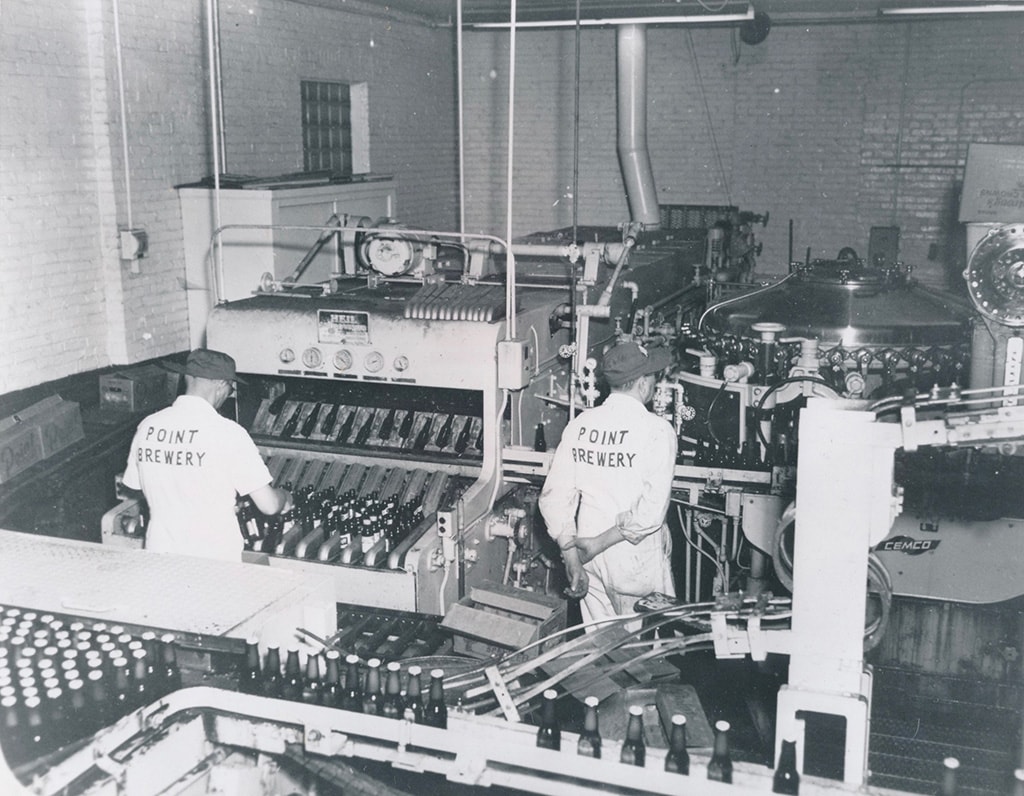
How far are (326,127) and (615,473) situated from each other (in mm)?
6868

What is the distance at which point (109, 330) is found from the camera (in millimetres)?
6695

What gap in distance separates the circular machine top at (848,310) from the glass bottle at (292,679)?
3.57 metres

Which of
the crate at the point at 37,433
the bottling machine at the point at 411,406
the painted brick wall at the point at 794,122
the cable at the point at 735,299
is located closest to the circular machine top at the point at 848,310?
the cable at the point at 735,299

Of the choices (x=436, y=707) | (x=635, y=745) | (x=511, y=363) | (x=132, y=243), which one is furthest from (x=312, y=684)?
(x=132, y=243)

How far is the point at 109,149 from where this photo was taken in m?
6.44

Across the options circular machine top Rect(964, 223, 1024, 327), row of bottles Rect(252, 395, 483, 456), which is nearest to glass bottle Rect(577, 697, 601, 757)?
circular machine top Rect(964, 223, 1024, 327)

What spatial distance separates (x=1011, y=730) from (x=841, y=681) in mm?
2155

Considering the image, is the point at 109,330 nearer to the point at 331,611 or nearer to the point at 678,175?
the point at 331,611

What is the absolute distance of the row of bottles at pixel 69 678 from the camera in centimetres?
199

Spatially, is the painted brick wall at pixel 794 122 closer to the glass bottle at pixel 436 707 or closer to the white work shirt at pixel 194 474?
the white work shirt at pixel 194 474

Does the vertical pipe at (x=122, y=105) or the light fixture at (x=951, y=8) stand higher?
the light fixture at (x=951, y=8)

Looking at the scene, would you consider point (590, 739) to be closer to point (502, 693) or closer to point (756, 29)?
point (502, 693)

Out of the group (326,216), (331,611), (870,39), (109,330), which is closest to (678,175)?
(870,39)

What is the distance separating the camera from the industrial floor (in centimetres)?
296
